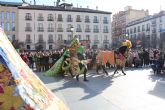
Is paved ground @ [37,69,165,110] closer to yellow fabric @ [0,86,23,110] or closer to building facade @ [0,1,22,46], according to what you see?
yellow fabric @ [0,86,23,110]

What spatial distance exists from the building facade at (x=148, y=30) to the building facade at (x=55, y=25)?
967cm

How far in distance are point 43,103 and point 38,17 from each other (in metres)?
60.8

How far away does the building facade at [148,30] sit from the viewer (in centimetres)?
6654

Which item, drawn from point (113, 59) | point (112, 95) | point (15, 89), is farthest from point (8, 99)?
point (113, 59)

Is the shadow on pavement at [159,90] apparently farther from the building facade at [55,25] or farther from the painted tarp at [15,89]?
the building facade at [55,25]

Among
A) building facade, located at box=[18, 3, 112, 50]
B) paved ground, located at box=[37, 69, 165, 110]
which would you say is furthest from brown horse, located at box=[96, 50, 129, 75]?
building facade, located at box=[18, 3, 112, 50]

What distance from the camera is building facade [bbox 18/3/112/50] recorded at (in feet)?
202

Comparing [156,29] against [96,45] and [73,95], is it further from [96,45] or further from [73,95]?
[73,95]

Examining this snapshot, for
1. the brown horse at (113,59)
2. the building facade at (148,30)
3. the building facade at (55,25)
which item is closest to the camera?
the brown horse at (113,59)

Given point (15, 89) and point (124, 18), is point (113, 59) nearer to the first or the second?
point (15, 89)

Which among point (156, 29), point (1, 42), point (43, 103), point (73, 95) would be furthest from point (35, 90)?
point (156, 29)

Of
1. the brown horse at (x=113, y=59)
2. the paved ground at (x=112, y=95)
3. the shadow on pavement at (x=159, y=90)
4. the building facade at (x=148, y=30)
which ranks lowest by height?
the paved ground at (x=112, y=95)

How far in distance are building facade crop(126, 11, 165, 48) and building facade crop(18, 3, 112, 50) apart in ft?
31.7

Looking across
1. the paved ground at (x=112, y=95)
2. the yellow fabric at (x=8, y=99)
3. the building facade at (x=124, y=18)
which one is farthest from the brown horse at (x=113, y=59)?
the building facade at (x=124, y=18)
